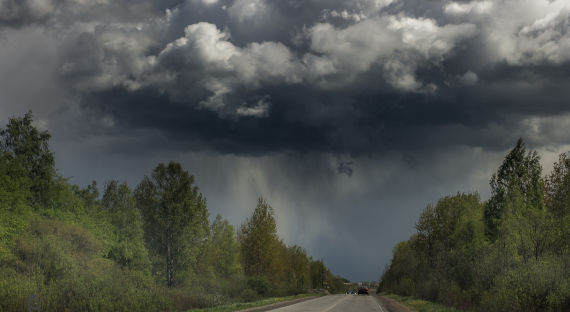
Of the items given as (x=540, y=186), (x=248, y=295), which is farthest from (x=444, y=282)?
(x=248, y=295)

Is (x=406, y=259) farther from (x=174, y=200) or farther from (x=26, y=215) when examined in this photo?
(x=26, y=215)

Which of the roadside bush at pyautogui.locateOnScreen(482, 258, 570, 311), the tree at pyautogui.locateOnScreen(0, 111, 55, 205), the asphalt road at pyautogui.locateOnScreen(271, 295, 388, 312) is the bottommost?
the asphalt road at pyautogui.locateOnScreen(271, 295, 388, 312)

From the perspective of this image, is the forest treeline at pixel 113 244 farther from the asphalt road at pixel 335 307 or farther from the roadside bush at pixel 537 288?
the roadside bush at pixel 537 288

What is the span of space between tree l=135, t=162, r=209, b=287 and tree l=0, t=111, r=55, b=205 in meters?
11.5

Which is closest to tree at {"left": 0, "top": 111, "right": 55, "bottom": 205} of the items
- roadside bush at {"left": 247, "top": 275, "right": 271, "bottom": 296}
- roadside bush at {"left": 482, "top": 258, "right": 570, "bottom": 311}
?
roadside bush at {"left": 247, "top": 275, "right": 271, "bottom": 296}

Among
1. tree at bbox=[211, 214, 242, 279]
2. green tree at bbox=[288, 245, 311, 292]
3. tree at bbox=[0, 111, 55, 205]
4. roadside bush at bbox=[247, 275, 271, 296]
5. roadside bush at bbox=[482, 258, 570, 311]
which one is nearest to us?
roadside bush at bbox=[482, 258, 570, 311]

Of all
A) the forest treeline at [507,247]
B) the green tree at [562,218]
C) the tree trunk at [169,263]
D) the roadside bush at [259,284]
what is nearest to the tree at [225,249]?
the roadside bush at [259,284]

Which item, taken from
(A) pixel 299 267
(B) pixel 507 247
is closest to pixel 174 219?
(B) pixel 507 247

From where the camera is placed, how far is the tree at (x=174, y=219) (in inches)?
2058

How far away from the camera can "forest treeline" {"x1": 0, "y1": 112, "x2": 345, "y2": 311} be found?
29.5 m

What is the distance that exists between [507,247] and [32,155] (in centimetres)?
4109

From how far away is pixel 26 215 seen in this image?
36719mm

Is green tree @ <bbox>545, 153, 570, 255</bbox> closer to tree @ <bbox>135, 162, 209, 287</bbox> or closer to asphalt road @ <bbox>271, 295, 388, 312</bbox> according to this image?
asphalt road @ <bbox>271, 295, 388, 312</bbox>

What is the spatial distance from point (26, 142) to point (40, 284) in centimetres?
1976
